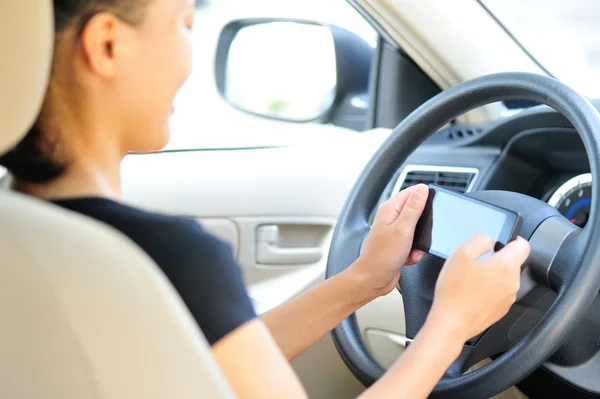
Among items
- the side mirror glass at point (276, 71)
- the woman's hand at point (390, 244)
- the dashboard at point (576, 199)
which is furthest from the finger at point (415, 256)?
the side mirror glass at point (276, 71)

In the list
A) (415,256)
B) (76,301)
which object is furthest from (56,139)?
(415,256)

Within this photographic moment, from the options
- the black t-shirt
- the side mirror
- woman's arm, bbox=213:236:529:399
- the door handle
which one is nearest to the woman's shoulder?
the black t-shirt

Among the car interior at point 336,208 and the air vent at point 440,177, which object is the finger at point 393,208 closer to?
the car interior at point 336,208

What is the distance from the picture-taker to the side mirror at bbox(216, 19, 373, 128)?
7.24 feet

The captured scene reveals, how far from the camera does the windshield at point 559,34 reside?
1855 mm

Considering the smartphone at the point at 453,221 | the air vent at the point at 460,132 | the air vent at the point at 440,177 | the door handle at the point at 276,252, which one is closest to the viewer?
the smartphone at the point at 453,221

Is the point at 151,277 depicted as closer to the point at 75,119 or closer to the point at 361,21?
the point at 75,119

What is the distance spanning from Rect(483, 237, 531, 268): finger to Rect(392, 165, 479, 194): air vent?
64 centimetres

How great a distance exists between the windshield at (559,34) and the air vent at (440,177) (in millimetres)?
257

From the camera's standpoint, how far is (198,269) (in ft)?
2.57

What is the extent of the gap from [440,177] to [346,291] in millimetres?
569

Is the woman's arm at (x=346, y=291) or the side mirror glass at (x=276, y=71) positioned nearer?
the woman's arm at (x=346, y=291)

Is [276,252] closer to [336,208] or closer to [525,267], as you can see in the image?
[336,208]

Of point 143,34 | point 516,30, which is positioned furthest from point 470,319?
point 516,30
